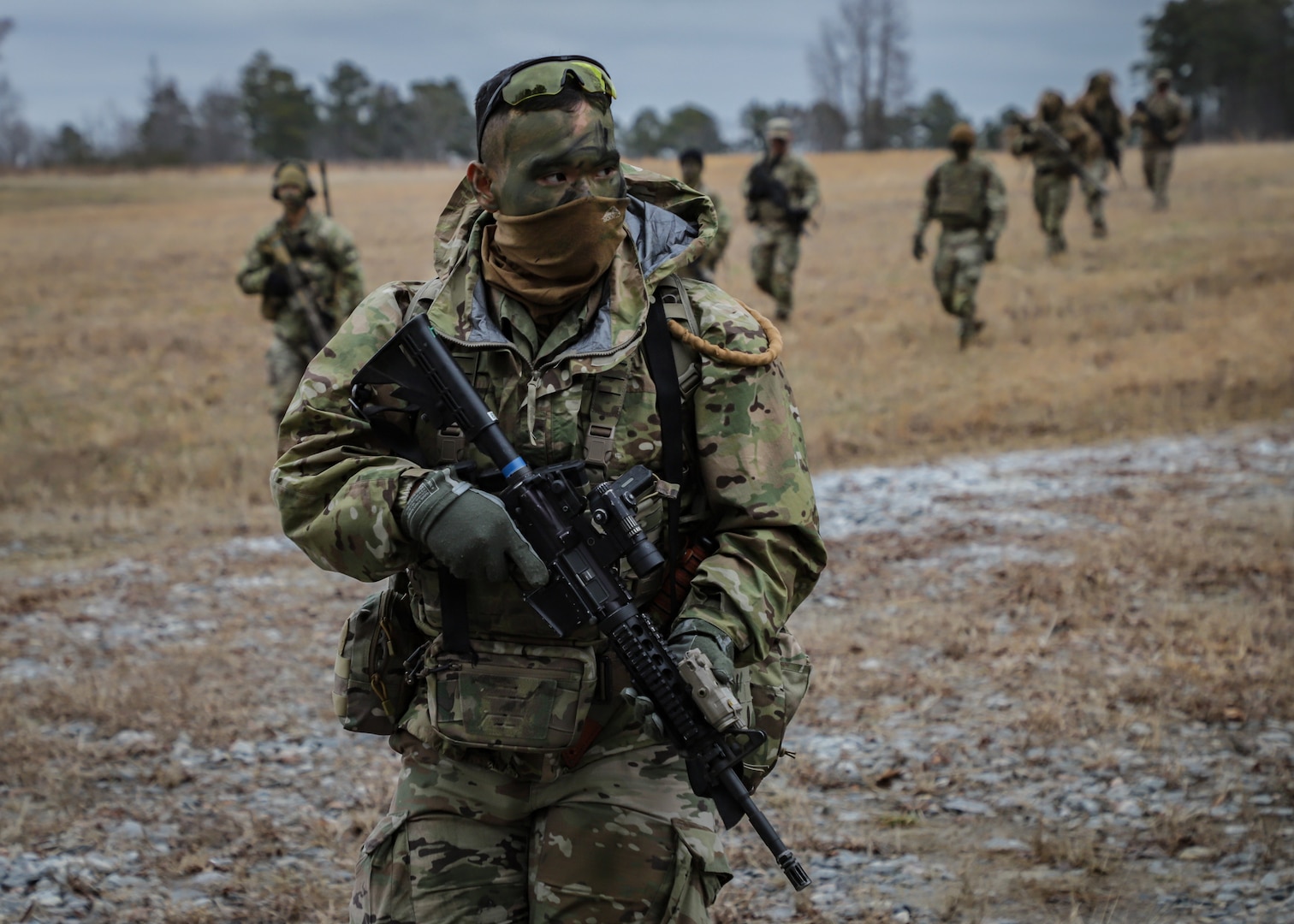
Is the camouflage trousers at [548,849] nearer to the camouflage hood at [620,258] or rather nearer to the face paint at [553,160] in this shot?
the camouflage hood at [620,258]

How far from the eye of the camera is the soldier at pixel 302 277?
9523mm

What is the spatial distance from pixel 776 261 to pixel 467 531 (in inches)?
521

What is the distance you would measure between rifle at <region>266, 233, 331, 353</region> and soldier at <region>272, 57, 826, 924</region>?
7.05 metres

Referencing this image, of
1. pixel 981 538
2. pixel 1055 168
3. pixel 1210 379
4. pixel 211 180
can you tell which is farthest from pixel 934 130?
pixel 981 538

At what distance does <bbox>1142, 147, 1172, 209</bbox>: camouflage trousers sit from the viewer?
2080 cm

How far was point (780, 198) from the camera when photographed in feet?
47.6

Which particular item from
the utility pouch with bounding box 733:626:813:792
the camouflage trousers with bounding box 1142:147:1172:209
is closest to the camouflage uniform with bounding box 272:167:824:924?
the utility pouch with bounding box 733:626:813:792

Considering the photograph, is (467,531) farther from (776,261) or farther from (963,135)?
(776,261)

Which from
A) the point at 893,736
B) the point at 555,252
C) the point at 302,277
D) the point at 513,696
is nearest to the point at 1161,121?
the point at 302,277

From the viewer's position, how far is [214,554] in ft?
27.1

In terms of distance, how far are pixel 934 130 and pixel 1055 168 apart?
52949 millimetres

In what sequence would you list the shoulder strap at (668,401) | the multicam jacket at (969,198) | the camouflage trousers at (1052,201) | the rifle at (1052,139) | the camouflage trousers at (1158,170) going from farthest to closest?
the camouflage trousers at (1158,170) < the camouflage trousers at (1052,201) < the rifle at (1052,139) < the multicam jacket at (969,198) < the shoulder strap at (668,401)

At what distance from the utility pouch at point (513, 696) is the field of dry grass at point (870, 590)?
5.50 feet

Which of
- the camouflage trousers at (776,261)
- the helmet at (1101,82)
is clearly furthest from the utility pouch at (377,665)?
the helmet at (1101,82)
